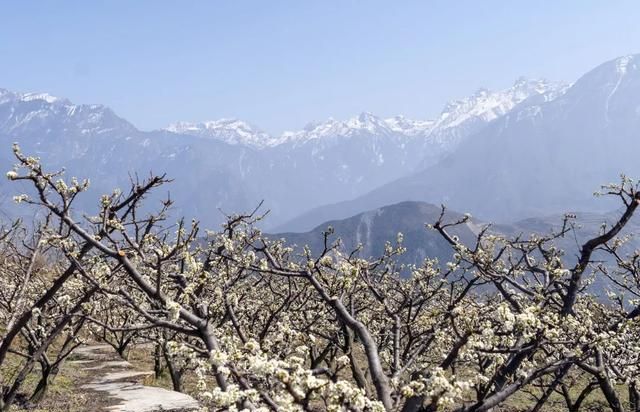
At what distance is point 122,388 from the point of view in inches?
1082

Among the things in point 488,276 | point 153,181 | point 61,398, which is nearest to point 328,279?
point 488,276

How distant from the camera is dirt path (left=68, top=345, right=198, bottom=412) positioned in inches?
904

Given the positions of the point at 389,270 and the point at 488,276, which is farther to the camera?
the point at 389,270

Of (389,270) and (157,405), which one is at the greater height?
(389,270)

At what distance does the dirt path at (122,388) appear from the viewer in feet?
75.4

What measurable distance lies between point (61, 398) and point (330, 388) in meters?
22.9

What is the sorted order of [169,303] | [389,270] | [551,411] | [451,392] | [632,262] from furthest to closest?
[551,411]
[389,270]
[632,262]
[169,303]
[451,392]

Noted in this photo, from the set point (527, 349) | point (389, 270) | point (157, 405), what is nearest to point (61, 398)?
point (157, 405)

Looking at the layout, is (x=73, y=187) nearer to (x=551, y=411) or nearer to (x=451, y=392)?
(x=451, y=392)

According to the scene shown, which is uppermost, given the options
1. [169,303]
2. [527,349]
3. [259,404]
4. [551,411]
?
[169,303]

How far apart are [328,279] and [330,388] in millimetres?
6857

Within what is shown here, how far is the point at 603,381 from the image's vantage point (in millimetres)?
12648

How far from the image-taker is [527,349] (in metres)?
8.39

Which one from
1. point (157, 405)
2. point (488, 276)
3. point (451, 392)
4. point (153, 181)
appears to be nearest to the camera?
point (451, 392)
